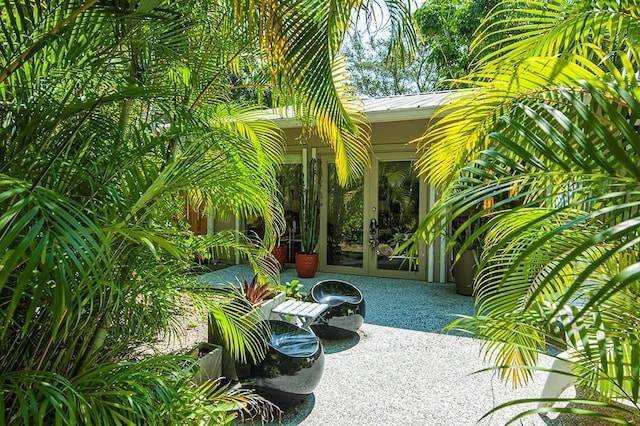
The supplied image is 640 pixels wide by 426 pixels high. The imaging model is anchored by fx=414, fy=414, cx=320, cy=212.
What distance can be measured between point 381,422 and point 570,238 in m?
2.06

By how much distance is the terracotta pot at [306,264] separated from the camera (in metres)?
8.54

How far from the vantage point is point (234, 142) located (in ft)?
7.83

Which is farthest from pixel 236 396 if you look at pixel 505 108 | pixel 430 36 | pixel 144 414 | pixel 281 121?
pixel 430 36

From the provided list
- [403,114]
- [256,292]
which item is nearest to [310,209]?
[403,114]

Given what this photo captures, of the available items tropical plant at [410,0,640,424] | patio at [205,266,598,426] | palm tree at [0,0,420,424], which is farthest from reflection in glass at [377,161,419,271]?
tropical plant at [410,0,640,424]

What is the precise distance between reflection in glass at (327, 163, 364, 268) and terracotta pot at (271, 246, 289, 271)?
1.09 metres

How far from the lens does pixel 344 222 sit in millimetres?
9133

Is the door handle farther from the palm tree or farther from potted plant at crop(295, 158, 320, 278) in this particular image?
→ the palm tree

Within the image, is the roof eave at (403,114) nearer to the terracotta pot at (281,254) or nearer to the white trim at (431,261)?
the white trim at (431,261)

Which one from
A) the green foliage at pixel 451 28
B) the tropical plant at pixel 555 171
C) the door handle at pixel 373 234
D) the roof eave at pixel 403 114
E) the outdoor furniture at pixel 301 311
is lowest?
the outdoor furniture at pixel 301 311

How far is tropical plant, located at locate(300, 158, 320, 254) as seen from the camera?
8789 millimetres

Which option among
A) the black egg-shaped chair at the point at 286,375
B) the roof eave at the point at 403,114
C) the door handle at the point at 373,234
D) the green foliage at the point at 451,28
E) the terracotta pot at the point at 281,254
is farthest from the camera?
the green foliage at the point at 451,28

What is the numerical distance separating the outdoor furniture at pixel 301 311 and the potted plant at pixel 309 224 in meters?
3.81

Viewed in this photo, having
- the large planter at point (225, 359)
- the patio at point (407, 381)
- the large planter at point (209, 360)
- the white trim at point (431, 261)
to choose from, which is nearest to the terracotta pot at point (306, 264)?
the white trim at point (431, 261)
